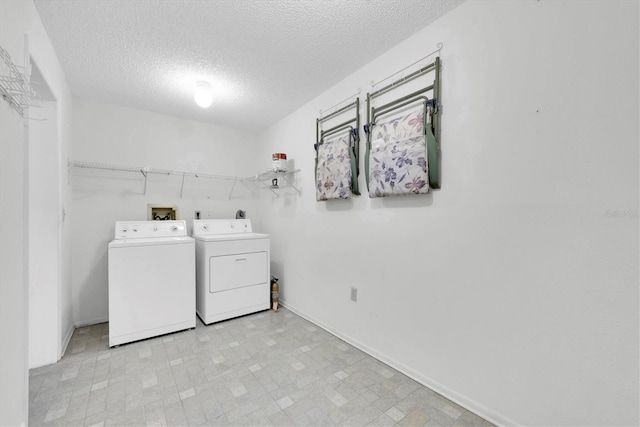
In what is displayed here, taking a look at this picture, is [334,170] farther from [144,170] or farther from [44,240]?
[44,240]

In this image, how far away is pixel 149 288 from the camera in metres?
2.37

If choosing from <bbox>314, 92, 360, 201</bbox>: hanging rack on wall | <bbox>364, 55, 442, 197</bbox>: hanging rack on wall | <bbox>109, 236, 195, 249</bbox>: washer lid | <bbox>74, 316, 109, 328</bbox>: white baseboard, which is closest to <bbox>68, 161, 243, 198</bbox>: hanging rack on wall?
<bbox>109, 236, 195, 249</bbox>: washer lid

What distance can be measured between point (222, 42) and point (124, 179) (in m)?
2.08

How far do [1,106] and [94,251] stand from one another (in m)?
2.24

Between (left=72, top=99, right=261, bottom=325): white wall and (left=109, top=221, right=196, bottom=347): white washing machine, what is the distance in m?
0.41

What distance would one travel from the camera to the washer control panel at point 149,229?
2.76 meters

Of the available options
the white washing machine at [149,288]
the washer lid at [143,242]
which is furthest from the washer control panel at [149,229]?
the washer lid at [143,242]

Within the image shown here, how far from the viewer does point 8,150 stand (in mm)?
1139

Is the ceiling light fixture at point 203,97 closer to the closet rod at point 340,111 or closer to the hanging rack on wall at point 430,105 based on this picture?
the closet rod at point 340,111

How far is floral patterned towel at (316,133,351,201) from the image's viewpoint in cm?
227

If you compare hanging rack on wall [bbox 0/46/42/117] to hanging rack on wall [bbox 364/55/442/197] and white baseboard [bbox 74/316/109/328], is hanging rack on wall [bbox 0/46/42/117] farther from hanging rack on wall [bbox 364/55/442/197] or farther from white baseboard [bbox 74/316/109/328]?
white baseboard [bbox 74/316/109/328]

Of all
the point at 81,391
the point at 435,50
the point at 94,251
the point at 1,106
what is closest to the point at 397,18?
the point at 435,50

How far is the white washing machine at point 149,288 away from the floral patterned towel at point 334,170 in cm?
144

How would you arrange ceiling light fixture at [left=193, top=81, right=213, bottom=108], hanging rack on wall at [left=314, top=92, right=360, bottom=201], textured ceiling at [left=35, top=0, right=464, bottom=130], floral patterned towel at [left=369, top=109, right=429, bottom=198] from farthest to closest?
1. ceiling light fixture at [left=193, top=81, right=213, bottom=108]
2. hanging rack on wall at [left=314, top=92, right=360, bottom=201]
3. floral patterned towel at [left=369, top=109, right=429, bottom=198]
4. textured ceiling at [left=35, top=0, right=464, bottom=130]
